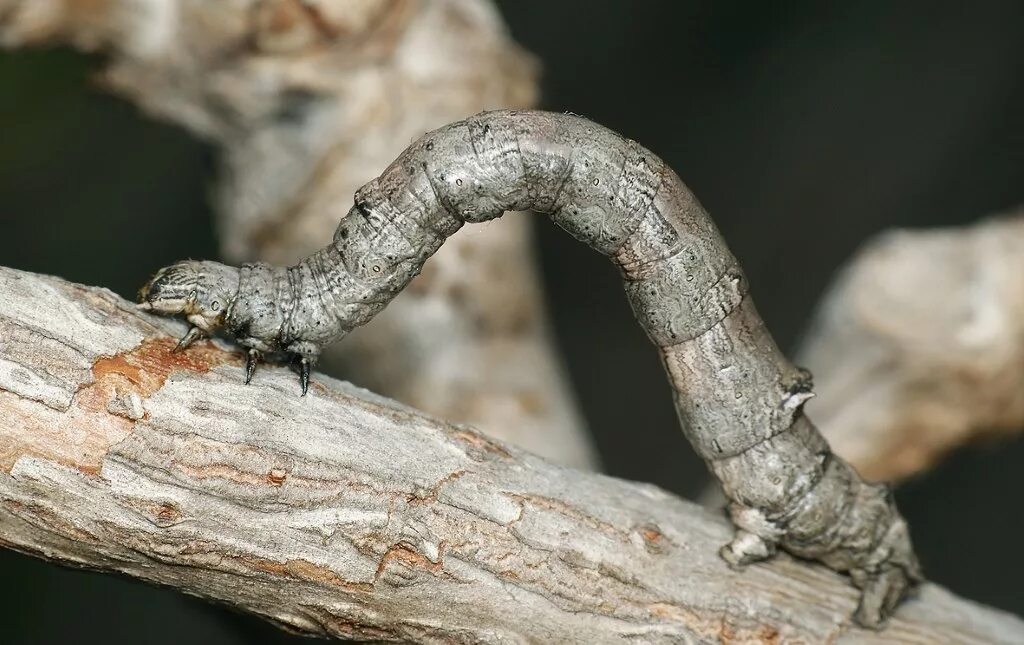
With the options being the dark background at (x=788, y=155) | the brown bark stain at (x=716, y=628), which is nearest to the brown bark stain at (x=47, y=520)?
the brown bark stain at (x=716, y=628)

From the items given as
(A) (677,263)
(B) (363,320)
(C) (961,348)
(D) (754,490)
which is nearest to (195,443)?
(B) (363,320)

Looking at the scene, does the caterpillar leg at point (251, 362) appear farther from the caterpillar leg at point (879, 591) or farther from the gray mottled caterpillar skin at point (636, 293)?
the caterpillar leg at point (879, 591)

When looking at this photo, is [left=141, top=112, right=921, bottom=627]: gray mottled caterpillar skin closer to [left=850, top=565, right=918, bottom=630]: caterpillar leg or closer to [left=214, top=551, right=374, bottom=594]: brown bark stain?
[left=850, top=565, right=918, bottom=630]: caterpillar leg

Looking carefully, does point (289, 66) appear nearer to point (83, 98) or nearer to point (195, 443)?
point (83, 98)

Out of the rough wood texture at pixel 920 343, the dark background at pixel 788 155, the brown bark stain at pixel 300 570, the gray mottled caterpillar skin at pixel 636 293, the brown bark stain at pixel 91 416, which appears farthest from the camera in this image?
the dark background at pixel 788 155

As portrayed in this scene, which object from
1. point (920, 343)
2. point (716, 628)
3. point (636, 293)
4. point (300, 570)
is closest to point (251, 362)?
point (300, 570)

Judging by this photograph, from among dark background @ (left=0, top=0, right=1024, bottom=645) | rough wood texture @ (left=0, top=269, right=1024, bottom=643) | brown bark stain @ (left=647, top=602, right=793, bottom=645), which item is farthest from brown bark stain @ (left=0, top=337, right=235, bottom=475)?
dark background @ (left=0, top=0, right=1024, bottom=645)
